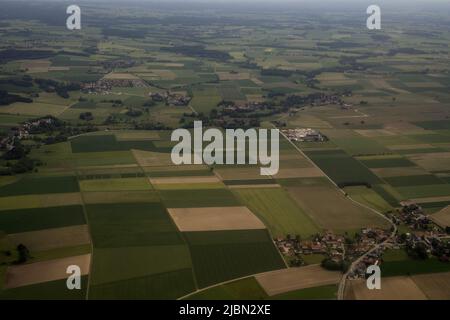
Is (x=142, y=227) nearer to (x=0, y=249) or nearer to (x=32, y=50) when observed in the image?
(x=0, y=249)

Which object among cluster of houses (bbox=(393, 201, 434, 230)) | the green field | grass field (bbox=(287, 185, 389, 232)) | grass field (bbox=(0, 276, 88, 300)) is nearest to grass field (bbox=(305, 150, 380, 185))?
grass field (bbox=(287, 185, 389, 232))

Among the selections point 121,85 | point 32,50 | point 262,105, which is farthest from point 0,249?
point 32,50

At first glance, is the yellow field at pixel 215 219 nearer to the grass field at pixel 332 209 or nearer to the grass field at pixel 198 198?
the grass field at pixel 198 198

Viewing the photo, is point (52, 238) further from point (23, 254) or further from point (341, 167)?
point (341, 167)

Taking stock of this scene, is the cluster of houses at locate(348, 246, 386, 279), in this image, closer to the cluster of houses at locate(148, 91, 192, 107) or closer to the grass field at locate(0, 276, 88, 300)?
the grass field at locate(0, 276, 88, 300)

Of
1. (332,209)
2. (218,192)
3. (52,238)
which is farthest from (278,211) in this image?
(52,238)

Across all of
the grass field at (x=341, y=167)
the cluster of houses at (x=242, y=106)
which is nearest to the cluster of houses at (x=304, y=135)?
the grass field at (x=341, y=167)
